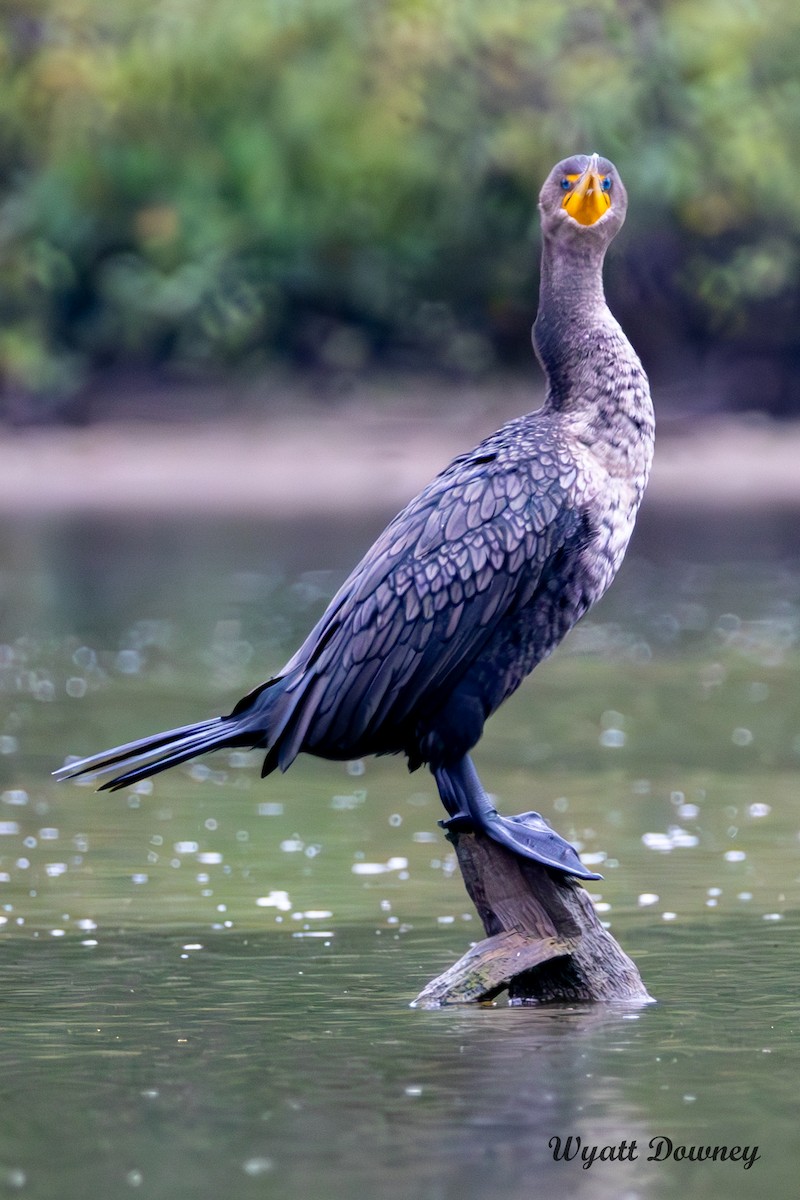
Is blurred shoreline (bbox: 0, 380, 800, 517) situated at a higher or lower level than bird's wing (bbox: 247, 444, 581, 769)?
higher

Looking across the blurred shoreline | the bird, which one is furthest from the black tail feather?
the blurred shoreline

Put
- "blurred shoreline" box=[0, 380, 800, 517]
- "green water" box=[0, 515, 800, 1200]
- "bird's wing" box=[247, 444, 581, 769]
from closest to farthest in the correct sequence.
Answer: "green water" box=[0, 515, 800, 1200]
"bird's wing" box=[247, 444, 581, 769]
"blurred shoreline" box=[0, 380, 800, 517]

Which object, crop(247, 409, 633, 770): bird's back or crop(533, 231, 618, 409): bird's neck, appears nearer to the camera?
crop(247, 409, 633, 770): bird's back

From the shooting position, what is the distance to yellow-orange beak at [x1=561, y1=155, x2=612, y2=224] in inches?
286

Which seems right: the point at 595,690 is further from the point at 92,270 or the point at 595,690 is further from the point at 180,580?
the point at 92,270

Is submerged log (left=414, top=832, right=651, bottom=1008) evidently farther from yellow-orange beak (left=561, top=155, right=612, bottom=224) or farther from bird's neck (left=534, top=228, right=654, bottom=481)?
yellow-orange beak (left=561, top=155, right=612, bottom=224)

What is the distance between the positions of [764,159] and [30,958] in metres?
33.3

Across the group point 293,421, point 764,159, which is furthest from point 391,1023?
point 764,159

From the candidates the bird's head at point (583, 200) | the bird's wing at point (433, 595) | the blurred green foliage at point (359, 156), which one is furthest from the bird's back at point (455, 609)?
the blurred green foliage at point (359, 156)

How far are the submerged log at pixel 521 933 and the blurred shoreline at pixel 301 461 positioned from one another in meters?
23.7

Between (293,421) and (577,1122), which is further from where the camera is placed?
(293,421)

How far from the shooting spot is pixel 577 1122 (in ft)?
19.2

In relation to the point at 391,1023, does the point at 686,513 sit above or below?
above

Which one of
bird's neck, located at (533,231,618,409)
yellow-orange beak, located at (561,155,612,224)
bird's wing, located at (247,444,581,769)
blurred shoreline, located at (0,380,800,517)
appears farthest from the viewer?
blurred shoreline, located at (0,380,800,517)
